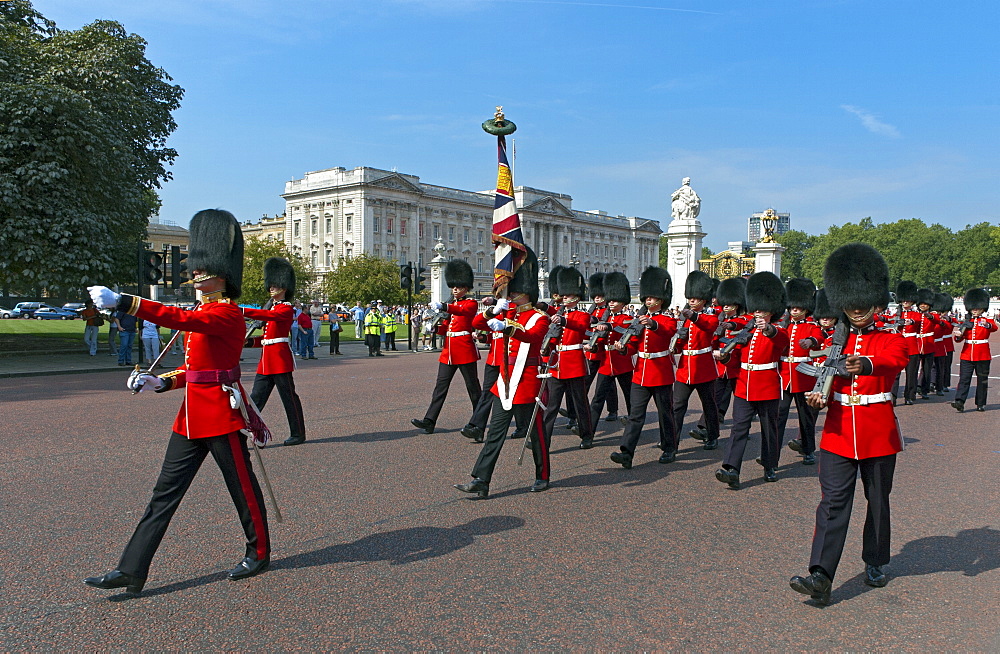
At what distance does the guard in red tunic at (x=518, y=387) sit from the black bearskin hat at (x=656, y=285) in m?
1.66

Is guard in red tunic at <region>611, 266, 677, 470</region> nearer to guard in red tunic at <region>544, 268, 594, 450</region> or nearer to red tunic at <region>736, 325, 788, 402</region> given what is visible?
guard in red tunic at <region>544, 268, 594, 450</region>

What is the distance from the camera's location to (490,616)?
3.78 m

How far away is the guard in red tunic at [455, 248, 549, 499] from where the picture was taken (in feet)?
19.3

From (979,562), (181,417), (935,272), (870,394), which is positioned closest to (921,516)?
(979,562)

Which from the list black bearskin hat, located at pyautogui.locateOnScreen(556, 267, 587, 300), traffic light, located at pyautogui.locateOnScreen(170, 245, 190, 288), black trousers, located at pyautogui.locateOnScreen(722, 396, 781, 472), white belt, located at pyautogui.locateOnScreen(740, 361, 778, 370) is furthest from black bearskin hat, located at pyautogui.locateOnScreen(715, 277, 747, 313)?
traffic light, located at pyautogui.locateOnScreen(170, 245, 190, 288)

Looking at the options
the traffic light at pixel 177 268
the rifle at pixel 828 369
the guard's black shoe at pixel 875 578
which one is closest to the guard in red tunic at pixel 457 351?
the rifle at pixel 828 369

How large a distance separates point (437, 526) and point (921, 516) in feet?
A: 11.2

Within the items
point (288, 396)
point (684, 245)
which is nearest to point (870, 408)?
point (288, 396)

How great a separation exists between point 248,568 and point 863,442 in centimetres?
333

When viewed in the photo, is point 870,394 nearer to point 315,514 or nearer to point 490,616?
point 490,616

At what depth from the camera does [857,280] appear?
448 centimetres

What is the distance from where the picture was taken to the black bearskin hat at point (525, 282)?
21.2ft

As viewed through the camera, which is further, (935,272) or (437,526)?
(935,272)

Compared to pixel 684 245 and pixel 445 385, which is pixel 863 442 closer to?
pixel 445 385
